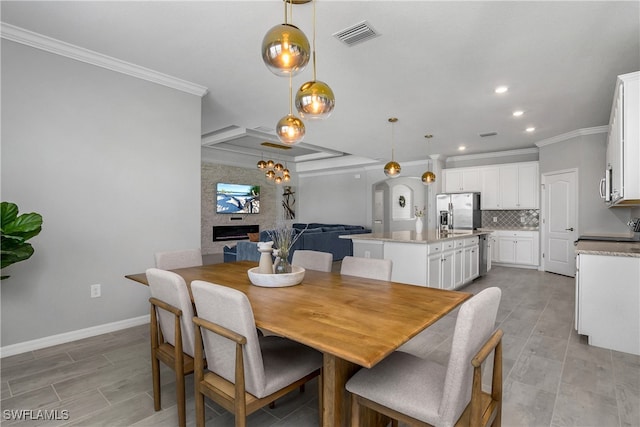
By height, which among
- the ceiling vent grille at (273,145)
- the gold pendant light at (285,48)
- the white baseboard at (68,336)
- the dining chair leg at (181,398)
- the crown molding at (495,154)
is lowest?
the white baseboard at (68,336)

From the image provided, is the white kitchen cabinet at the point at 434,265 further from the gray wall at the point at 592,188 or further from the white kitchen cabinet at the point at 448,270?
the gray wall at the point at 592,188

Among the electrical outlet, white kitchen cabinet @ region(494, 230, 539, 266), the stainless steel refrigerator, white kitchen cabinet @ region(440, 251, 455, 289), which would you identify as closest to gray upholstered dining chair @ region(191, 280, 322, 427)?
the electrical outlet

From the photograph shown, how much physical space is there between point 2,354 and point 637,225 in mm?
6954

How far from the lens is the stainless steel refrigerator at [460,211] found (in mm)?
7066

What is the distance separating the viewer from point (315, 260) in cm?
269

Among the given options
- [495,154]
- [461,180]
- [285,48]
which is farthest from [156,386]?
[495,154]

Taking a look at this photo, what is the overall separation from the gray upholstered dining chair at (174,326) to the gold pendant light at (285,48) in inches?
48.0

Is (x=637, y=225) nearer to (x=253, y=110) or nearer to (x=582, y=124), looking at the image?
(x=582, y=124)

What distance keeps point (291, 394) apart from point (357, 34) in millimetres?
2830

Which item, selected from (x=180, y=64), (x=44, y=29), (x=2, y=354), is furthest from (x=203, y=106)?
(x=2, y=354)

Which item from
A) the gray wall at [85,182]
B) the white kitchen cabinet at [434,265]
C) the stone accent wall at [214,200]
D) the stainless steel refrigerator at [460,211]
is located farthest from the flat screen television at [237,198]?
the white kitchen cabinet at [434,265]

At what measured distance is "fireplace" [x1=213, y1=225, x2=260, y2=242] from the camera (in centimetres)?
828

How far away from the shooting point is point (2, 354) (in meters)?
2.62

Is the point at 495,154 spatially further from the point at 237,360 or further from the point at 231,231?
Result: the point at 237,360
